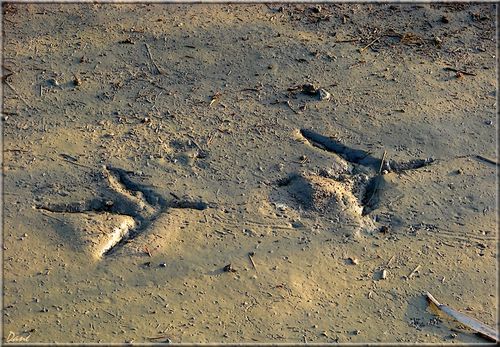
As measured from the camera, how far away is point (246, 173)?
3779mm

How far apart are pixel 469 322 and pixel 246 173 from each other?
1.34 metres

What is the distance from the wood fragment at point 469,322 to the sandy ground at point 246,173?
0.11ft

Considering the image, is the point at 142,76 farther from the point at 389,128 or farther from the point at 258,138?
the point at 389,128

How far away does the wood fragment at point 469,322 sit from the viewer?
10.5 feet

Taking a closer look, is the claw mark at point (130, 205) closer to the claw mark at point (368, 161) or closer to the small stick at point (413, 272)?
the claw mark at point (368, 161)

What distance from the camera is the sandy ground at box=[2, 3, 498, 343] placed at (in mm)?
3223

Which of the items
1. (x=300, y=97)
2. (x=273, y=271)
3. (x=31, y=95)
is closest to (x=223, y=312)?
(x=273, y=271)

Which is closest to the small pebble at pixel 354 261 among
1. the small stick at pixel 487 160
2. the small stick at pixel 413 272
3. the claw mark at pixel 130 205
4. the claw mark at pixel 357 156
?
the small stick at pixel 413 272

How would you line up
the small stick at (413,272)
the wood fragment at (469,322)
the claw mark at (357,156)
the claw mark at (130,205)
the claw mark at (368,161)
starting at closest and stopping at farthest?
the wood fragment at (469,322), the small stick at (413,272), the claw mark at (130,205), the claw mark at (368,161), the claw mark at (357,156)

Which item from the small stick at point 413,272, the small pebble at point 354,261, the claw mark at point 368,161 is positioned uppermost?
the claw mark at point 368,161

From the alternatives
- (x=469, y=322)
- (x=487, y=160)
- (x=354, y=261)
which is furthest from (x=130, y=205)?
(x=487, y=160)

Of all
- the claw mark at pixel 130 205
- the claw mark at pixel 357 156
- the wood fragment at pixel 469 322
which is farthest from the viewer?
the claw mark at pixel 357 156

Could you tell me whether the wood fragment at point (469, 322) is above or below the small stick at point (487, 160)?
below

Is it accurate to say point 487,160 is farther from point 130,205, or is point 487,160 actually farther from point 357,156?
point 130,205
